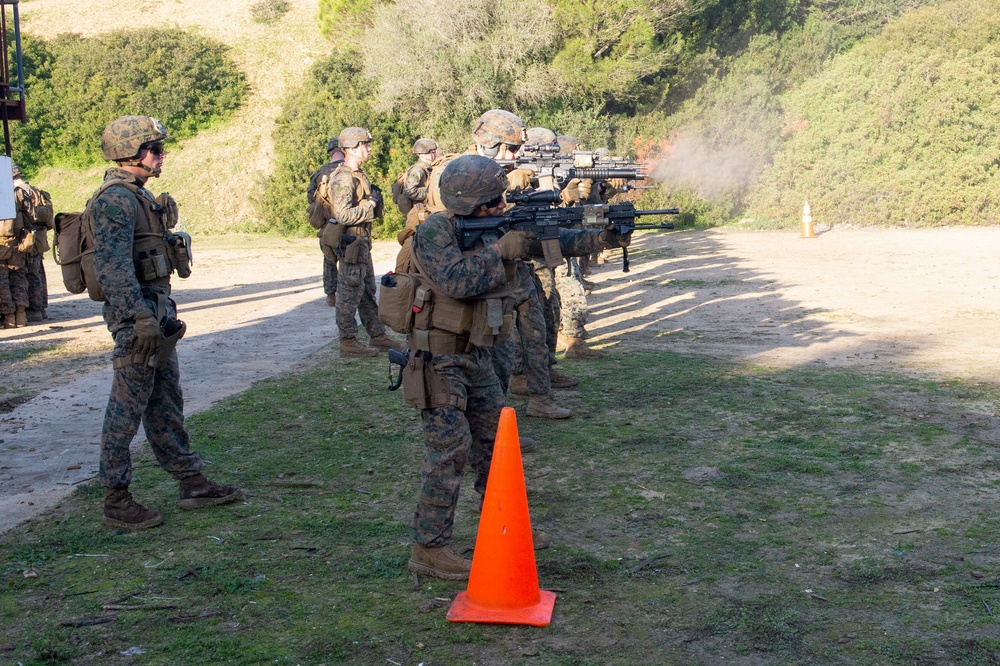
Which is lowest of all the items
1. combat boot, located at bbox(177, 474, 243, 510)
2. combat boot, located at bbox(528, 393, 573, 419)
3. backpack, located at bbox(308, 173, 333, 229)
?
combat boot, located at bbox(177, 474, 243, 510)

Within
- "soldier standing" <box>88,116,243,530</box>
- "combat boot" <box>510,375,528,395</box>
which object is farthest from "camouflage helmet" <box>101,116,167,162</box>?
"combat boot" <box>510,375,528,395</box>

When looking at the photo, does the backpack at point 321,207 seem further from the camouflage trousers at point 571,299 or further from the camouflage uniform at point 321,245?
the camouflage trousers at point 571,299

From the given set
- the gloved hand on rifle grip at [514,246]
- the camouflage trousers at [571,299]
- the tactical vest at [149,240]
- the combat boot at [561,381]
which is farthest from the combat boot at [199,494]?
the camouflage trousers at [571,299]

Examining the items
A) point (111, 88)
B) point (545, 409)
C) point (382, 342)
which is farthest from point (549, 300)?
point (111, 88)

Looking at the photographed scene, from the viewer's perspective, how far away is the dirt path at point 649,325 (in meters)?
7.64

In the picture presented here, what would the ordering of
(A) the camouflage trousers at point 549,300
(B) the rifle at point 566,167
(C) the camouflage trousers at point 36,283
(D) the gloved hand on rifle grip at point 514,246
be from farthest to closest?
(C) the camouflage trousers at point 36,283 → (B) the rifle at point 566,167 → (A) the camouflage trousers at point 549,300 → (D) the gloved hand on rifle grip at point 514,246

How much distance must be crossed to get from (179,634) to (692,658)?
2054 millimetres

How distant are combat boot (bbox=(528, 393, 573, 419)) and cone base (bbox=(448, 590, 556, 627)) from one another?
3.14m

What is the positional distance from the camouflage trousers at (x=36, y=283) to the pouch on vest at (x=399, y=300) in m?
9.54

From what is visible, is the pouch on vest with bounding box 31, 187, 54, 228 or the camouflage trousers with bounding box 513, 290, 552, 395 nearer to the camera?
the camouflage trousers with bounding box 513, 290, 552, 395

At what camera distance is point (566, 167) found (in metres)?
8.64

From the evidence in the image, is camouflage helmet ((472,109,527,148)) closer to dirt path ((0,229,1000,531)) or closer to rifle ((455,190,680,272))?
rifle ((455,190,680,272))

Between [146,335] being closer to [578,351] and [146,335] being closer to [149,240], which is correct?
[149,240]

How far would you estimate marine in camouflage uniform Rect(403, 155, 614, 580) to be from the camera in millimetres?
4441
